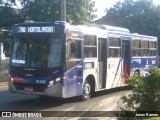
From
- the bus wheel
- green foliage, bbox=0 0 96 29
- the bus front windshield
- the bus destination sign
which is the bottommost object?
the bus wheel

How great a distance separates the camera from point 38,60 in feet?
42.7

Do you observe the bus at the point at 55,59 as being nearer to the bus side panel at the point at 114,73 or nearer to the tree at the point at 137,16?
the bus side panel at the point at 114,73

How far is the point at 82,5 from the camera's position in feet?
94.3

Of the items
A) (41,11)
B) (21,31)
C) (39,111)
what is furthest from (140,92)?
(41,11)

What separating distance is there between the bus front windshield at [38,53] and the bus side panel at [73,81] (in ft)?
2.11

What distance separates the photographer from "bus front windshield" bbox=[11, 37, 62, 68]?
12.9 metres

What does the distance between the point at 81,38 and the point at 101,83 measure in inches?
103

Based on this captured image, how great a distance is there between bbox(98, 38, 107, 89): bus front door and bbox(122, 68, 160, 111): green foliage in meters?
6.41

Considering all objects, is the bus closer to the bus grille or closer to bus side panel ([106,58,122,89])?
the bus grille

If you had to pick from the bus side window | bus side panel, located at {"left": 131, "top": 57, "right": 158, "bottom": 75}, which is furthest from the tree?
the bus side window

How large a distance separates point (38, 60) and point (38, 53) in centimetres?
25

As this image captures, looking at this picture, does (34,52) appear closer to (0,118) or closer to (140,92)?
(0,118)

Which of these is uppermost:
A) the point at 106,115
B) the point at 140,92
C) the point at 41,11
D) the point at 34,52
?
the point at 41,11

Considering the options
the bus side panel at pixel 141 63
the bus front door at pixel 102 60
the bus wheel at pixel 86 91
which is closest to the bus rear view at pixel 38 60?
the bus wheel at pixel 86 91
